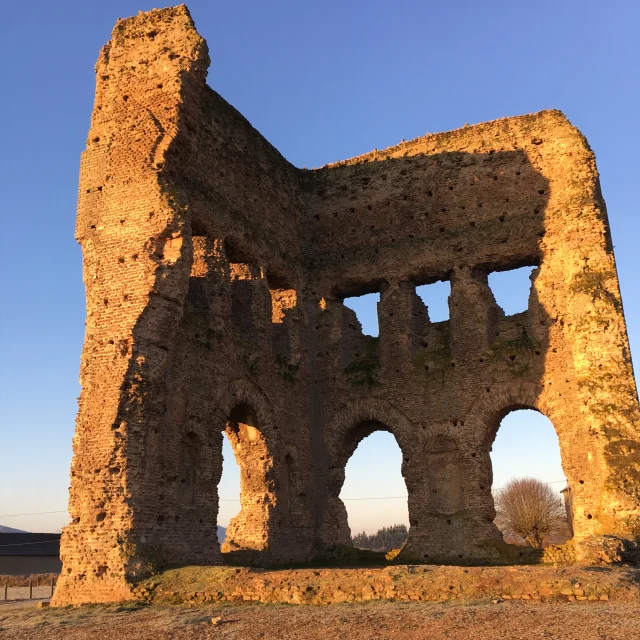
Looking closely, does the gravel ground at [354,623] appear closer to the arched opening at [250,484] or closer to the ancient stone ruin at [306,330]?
the ancient stone ruin at [306,330]

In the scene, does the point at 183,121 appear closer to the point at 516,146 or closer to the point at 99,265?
the point at 99,265

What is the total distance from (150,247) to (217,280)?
2.11 m

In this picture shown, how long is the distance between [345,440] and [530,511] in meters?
23.0

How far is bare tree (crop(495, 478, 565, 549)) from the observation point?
3281 cm

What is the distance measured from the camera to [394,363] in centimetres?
1636

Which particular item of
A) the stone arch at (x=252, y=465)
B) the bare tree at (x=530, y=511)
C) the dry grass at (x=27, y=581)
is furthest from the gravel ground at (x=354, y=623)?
the bare tree at (x=530, y=511)

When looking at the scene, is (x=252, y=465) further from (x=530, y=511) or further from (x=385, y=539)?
(x=385, y=539)

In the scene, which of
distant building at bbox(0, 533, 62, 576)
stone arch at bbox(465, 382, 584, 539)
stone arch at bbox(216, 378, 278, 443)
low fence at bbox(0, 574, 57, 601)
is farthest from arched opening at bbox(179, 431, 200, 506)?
distant building at bbox(0, 533, 62, 576)

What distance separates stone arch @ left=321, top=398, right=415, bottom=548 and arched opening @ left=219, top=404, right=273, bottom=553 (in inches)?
83.2

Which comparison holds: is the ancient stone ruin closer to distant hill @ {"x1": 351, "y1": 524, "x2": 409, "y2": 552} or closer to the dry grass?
the dry grass

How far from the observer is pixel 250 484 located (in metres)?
14.3

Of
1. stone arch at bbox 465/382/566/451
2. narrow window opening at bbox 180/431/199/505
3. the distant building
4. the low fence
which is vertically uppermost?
stone arch at bbox 465/382/566/451

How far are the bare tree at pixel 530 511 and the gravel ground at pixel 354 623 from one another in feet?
71.9

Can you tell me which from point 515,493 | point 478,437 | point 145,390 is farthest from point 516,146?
point 515,493
